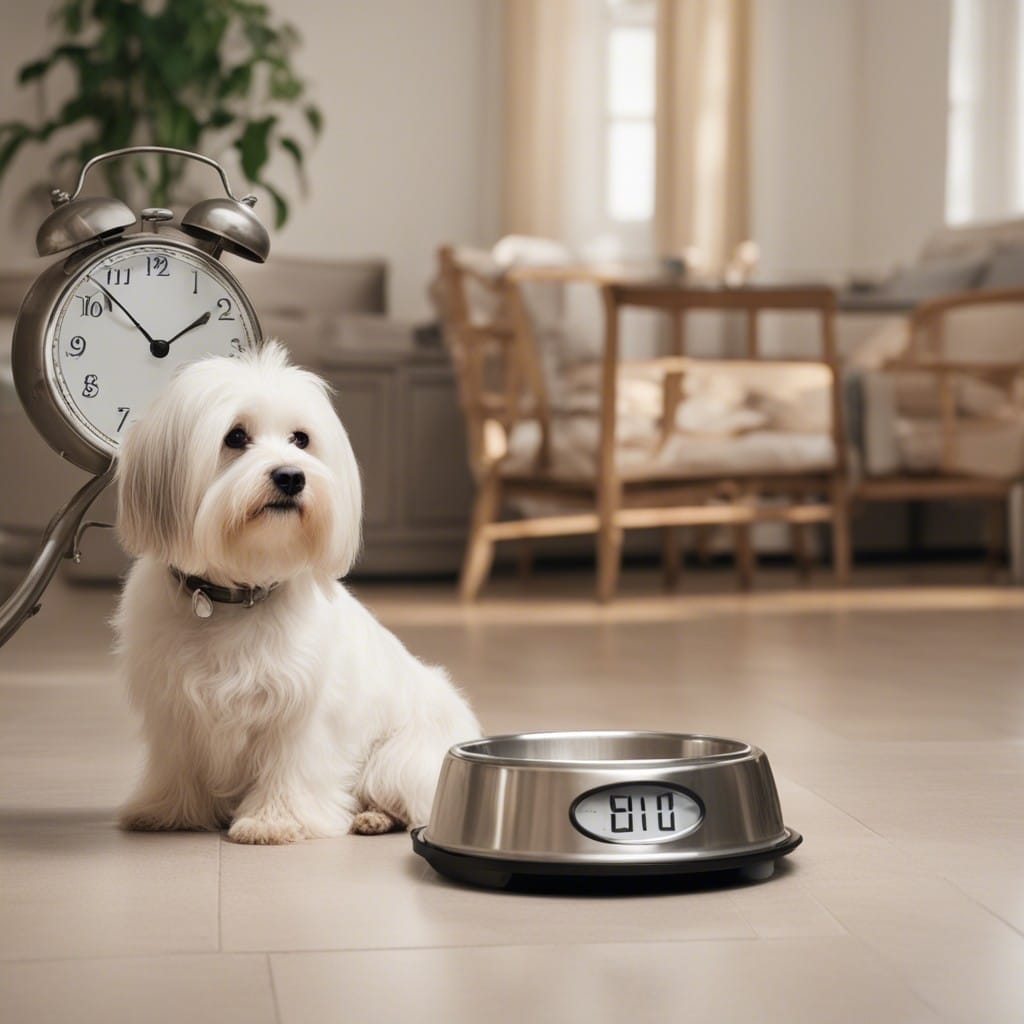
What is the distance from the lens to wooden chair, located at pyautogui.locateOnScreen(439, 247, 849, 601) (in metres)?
4.91

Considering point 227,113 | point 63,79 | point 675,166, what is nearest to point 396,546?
point 227,113

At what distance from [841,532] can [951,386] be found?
25.6 inches

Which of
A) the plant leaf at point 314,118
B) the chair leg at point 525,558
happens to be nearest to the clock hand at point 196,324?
the chair leg at point 525,558

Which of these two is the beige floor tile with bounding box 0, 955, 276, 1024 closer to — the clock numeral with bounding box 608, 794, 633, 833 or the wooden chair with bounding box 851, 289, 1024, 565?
the clock numeral with bounding box 608, 794, 633, 833

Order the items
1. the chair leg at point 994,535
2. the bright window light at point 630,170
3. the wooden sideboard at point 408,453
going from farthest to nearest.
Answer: the bright window light at point 630,170 < the chair leg at point 994,535 < the wooden sideboard at point 408,453

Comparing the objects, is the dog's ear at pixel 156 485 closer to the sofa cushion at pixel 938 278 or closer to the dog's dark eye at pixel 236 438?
the dog's dark eye at pixel 236 438

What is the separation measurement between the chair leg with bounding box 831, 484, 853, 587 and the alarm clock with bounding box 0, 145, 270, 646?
137 inches

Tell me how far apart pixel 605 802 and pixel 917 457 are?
4190 millimetres

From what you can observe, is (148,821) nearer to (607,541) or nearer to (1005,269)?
(607,541)

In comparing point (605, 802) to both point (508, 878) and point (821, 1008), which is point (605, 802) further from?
point (821, 1008)

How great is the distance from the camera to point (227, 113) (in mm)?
7047

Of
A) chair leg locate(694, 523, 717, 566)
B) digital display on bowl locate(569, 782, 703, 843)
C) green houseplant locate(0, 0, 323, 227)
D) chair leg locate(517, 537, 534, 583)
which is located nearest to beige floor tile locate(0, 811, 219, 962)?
digital display on bowl locate(569, 782, 703, 843)

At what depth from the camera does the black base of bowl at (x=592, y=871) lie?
1.69m

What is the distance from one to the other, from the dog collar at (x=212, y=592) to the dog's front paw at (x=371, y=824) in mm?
293
